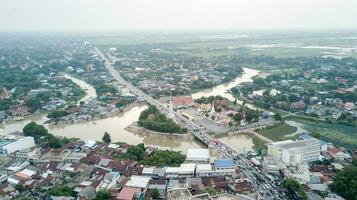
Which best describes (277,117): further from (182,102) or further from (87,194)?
(87,194)

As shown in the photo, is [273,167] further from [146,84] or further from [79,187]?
[146,84]

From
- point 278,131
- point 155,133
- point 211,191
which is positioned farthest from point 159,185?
point 278,131

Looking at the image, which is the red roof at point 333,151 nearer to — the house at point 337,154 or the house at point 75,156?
the house at point 337,154

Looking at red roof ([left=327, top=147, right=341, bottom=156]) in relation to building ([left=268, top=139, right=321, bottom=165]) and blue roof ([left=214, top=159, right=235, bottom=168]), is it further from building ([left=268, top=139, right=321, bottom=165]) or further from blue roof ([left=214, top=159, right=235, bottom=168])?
blue roof ([left=214, top=159, right=235, bottom=168])

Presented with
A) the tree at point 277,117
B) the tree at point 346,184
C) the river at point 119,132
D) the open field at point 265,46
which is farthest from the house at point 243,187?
the open field at point 265,46

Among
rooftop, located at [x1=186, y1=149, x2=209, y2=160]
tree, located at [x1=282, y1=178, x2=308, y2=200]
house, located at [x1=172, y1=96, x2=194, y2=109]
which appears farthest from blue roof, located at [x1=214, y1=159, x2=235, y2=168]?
house, located at [x1=172, y1=96, x2=194, y2=109]

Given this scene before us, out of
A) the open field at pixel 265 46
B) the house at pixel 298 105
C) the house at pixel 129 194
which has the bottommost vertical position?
the house at pixel 129 194

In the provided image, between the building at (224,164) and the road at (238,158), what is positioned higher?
the building at (224,164)
